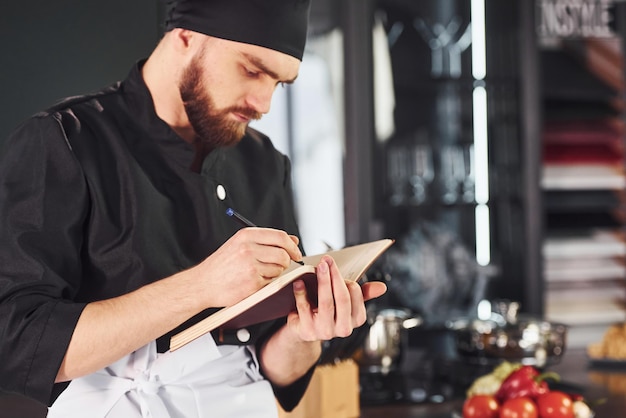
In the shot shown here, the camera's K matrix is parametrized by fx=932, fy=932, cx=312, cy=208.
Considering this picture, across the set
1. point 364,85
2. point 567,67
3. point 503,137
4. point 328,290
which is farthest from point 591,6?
point 328,290

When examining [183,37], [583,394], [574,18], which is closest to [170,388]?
[183,37]

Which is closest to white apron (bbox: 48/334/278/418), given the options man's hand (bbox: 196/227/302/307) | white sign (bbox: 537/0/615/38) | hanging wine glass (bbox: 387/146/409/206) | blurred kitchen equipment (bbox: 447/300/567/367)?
man's hand (bbox: 196/227/302/307)

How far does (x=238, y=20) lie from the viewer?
155 centimetres

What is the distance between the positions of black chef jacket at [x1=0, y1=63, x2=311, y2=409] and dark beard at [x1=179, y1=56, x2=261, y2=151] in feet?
0.14

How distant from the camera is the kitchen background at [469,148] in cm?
371

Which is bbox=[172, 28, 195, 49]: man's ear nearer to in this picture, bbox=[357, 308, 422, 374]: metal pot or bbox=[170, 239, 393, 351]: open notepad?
bbox=[170, 239, 393, 351]: open notepad

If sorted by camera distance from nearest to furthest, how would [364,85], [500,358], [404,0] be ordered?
[500,358]
[364,85]
[404,0]

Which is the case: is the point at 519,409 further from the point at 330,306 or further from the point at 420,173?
the point at 420,173

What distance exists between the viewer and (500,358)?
260cm

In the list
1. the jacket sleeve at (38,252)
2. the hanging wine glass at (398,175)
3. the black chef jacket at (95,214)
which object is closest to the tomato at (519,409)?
the black chef jacket at (95,214)

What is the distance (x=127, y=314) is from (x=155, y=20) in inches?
30.0

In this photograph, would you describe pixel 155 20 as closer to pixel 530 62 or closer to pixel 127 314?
pixel 127 314

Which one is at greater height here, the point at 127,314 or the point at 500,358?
the point at 127,314

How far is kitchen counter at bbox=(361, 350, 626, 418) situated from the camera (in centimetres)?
219
